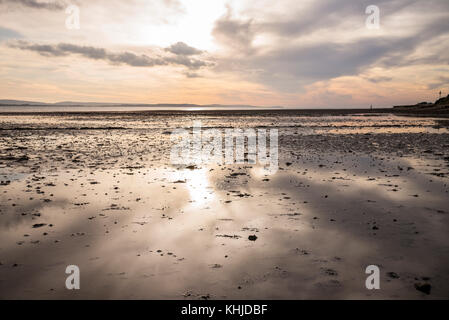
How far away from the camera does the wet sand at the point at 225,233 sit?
16.3 feet

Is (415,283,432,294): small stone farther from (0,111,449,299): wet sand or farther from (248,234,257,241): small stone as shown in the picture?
(248,234,257,241): small stone

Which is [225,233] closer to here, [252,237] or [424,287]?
[252,237]

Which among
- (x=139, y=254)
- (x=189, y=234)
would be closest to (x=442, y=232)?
Answer: (x=189, y=234)

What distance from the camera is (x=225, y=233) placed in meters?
7.09

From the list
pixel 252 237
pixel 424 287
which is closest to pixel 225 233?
pixel 252 237

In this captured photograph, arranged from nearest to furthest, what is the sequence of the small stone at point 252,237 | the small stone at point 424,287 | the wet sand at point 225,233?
1. the small stone at point 424,287
2. the wet sand at point 225,233
3. the small stone at point 252,237

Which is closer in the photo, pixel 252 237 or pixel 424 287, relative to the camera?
pixel 424 287

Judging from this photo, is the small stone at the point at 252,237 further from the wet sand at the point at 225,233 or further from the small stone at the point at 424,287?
the small stone at the point at 424,287

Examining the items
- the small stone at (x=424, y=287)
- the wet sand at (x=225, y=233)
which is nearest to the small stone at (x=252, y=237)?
the wet sand at (x=225, y=233)

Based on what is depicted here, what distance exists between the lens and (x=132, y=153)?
66.4ft

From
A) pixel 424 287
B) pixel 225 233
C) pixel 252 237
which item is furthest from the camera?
pixel 225 233

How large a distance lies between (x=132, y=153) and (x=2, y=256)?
14577 millimetres

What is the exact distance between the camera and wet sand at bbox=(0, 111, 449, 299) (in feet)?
16.3

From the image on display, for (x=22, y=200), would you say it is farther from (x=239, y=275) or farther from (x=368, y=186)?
(x=368, y=186)
